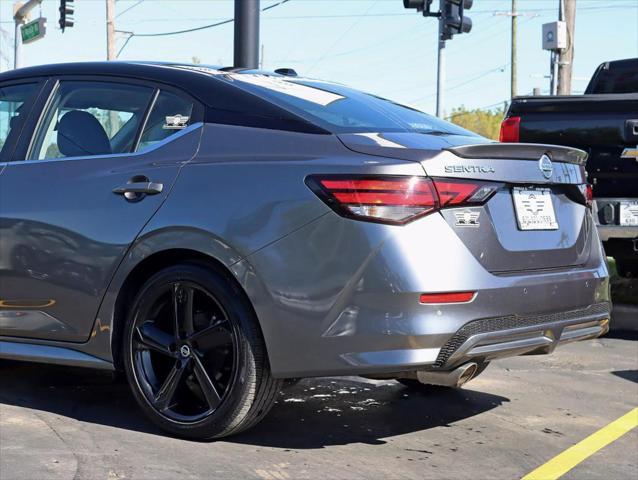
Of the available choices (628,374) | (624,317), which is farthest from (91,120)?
(624,317)

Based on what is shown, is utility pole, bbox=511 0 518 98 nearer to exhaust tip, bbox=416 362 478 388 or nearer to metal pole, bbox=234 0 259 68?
metal pole, bbox=234 0 259 68

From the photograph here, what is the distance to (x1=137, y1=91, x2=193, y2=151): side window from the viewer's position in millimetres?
4355

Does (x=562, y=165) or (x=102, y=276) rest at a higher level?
(x=562, y=165)

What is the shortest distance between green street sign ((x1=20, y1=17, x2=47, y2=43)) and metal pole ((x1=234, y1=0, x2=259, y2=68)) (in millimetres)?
15464

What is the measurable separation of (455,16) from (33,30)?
Answer: 41.7 ft

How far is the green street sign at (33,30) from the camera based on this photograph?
894 inches

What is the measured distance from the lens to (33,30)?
910 inches

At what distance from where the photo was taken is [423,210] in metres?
3.74

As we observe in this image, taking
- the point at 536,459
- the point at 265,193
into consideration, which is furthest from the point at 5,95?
the point at 536,459

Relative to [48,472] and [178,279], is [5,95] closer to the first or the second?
[178,279]

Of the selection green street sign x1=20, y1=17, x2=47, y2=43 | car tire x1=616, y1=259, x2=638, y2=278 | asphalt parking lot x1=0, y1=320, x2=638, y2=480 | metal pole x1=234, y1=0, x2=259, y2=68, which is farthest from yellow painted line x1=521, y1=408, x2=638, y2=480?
green street sign x1=20, y1=17, x2=47, y2=43

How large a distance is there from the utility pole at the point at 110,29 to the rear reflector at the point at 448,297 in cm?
3003

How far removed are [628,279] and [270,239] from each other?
6363 mm

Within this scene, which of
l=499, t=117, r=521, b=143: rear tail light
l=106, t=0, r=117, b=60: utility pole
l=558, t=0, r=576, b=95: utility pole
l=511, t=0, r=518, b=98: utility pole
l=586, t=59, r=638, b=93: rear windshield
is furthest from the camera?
l=511, t=0, r=518, b=98: utility pole
